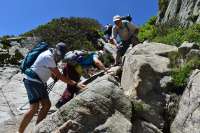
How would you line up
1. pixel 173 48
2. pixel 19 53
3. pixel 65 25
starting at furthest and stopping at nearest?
pixel 65 25 → pixel 19 53 → pixel 173 48

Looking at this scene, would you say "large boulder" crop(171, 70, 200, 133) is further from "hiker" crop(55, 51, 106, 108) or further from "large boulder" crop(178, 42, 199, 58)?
"hiker" crop(55, 51, 106, 108)

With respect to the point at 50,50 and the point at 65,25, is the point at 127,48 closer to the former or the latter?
the point at 50,50

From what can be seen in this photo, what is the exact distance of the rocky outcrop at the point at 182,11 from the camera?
23627 millimetres

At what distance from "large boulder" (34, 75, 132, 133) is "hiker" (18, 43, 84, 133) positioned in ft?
3.96

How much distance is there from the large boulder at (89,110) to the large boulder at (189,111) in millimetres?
1325

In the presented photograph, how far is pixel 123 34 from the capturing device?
18.6m

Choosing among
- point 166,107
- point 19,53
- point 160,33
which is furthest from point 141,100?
point 19,53

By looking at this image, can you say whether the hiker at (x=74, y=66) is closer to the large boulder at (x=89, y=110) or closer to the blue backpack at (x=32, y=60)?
the blue backpack at (x=32, y=60)

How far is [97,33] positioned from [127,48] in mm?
18115

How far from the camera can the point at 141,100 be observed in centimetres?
1427

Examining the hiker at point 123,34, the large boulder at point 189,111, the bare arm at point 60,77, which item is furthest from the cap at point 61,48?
the hiker at point 123,34

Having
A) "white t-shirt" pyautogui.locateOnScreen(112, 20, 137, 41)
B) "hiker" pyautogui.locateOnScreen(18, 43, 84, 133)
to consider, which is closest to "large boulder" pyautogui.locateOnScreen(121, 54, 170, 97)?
"hiker" pyautogui.locateOnScreen(18, 43, 84, 133)

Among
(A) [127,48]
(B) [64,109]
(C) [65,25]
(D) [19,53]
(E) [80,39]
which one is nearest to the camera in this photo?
(B) [64,109]

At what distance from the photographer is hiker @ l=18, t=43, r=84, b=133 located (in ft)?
45.6
